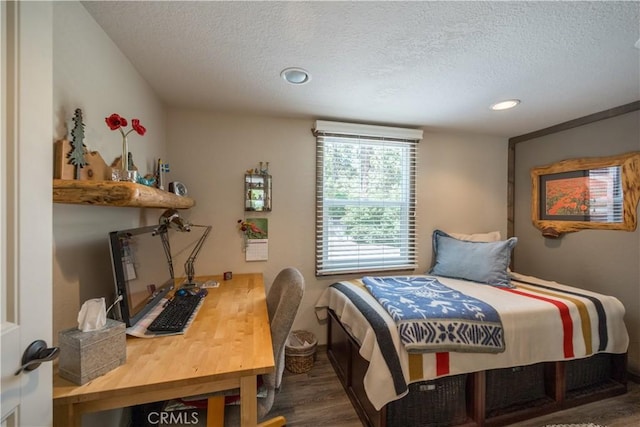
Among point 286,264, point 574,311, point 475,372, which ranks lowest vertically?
point 475,372

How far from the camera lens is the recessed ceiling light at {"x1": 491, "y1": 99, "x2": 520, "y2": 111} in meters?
1.94

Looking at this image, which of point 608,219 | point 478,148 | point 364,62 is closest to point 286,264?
point 364,62

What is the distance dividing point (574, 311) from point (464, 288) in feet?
2.12

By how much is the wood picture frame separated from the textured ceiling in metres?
0.49

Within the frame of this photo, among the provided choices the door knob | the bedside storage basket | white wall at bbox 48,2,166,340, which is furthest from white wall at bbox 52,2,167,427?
the bedside storage basket

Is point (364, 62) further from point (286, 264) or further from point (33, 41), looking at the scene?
point (286, 264)

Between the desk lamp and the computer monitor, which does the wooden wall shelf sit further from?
the desk lamp

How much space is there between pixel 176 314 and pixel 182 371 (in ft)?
1.77

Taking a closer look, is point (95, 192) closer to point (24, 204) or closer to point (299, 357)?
point (24, 204)

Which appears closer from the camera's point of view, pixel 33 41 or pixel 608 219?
pixel 33 41

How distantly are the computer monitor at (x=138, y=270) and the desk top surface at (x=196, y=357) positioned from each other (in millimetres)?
159

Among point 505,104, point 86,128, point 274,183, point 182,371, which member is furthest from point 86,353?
point 505,104

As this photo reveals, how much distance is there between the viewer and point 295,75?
159cm

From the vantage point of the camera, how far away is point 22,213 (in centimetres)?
64
